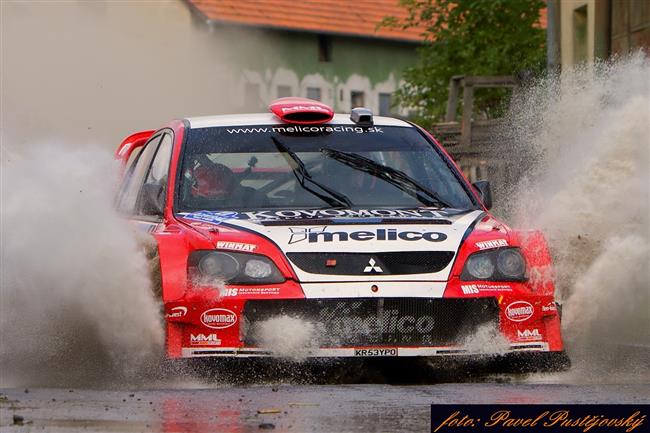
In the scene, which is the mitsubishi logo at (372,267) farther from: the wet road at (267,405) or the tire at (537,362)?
the tire at (537,362)

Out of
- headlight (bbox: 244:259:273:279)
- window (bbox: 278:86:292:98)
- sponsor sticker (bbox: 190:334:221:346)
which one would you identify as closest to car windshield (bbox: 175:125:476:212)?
headlight (bbox: 244:259:273:279)

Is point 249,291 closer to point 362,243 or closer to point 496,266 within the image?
point 362,243

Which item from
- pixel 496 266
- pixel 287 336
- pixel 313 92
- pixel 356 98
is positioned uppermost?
pixel 496 266

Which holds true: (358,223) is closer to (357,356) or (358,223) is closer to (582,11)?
(357,356)

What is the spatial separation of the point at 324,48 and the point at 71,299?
44.9 metres

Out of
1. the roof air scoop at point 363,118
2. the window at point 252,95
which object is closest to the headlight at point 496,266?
the roof air scoop at point 363,118

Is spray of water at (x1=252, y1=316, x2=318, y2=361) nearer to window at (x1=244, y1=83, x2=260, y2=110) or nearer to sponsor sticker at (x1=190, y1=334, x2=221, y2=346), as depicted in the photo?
sponsor sticker at (x1=190, y1=334, x2=221, y2=346)

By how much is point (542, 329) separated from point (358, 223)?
1.06 metres

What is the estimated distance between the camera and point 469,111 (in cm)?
2505

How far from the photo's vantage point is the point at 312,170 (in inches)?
385

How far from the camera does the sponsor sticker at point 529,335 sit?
8547 millimetres

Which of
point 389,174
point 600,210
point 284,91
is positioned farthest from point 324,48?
point 389,174

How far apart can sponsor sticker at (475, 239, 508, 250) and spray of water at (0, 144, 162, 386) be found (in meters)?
1.61

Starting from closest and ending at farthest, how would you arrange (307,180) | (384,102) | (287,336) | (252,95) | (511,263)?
(287,336) → (511,263) → (307,180) → (252,95) → (384,102)
